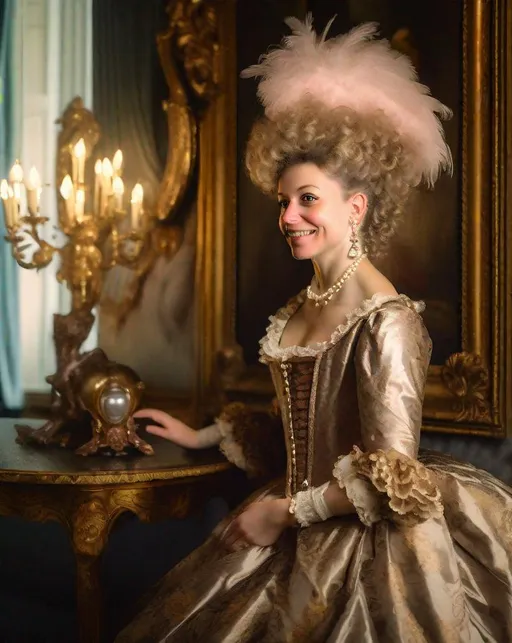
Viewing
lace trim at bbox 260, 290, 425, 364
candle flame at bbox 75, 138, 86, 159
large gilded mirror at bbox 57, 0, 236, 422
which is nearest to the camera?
lace trim at bbox 260, 290, 425, 364

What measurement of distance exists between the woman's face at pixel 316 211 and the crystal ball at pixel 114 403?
2.37 ft

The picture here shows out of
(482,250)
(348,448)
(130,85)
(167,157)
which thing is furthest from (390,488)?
(130,85)

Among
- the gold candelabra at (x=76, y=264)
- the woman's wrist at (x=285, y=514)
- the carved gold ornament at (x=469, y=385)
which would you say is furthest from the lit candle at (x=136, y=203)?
the woman's wrist at (x=285, y=514)

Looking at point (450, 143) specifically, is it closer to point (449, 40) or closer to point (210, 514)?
point (449, 40)

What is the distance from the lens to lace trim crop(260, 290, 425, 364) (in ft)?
5.88

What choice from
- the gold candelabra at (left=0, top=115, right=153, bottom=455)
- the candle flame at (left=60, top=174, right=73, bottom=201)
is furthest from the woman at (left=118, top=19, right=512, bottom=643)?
the candle flame at (left=60, top=174, right=73, bottom=201)

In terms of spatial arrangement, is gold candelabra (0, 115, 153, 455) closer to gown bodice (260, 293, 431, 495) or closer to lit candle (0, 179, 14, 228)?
lit candle (0, 179, 14, 228)

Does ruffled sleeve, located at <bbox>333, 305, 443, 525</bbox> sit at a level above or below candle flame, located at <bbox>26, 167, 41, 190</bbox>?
below

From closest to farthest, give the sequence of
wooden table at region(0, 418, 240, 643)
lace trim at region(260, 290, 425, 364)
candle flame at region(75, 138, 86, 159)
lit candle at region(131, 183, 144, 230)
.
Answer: lace trim at region(260, 290, 425, 364), wooden table at region(0, 418, 240, 643), candle flame at region(75, 138, 86, 159), lit candle at region(131, 183, 144, 230)

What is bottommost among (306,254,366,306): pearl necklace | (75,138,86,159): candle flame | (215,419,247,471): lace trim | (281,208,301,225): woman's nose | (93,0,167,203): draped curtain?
(215,419,247,471): lace trim

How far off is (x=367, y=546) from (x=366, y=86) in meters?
1.05

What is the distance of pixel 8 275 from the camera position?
3365 millimetres

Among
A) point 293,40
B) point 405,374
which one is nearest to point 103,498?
point 405,374

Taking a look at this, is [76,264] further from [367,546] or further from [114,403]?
[367,546]
